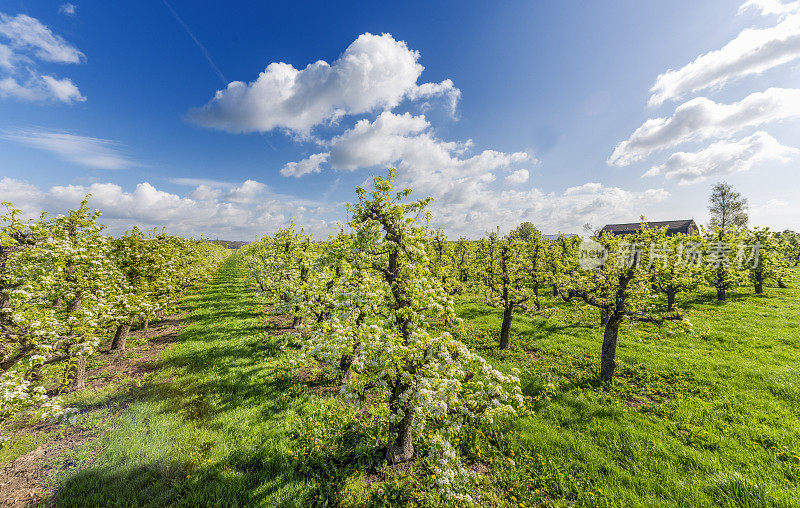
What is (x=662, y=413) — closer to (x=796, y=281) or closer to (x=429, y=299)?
(x=429, y=299)

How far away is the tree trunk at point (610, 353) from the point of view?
1391 centimetres

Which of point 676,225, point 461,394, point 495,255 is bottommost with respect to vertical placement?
point 461,394

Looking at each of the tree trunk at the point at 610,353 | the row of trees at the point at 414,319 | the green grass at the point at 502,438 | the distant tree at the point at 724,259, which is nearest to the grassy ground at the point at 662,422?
the green grass at the point at 502,438

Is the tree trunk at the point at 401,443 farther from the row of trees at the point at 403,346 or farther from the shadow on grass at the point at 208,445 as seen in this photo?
the shadow on grass at the point at 208,445

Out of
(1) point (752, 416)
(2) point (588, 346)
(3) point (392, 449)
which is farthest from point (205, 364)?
(1) point (752, 416)

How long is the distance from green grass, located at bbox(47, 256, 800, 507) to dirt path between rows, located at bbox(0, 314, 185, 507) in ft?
1.32

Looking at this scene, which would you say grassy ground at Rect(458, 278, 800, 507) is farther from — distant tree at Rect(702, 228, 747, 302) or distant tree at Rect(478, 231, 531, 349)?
distant tree at Rect(702, 228, 747, 302)

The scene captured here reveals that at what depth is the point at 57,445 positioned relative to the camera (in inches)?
371

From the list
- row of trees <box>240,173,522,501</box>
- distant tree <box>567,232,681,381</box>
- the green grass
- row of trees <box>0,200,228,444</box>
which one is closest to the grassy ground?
the green grass

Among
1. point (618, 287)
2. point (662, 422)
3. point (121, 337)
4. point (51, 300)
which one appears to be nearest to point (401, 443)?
point (662, 422)

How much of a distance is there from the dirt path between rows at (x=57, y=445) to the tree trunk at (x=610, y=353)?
2175cm

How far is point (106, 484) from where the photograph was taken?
7.93m

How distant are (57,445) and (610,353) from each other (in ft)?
77.7

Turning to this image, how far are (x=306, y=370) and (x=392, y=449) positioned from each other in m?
7.98
